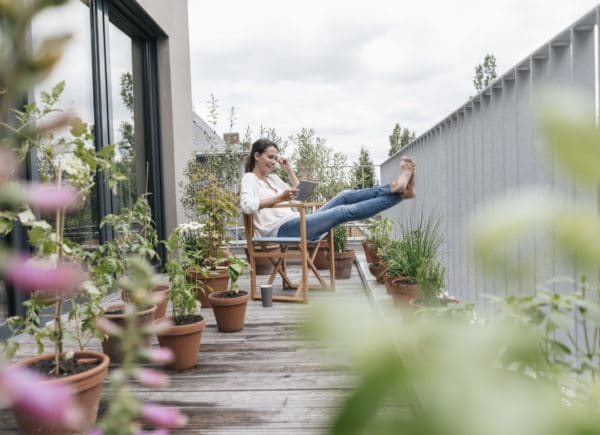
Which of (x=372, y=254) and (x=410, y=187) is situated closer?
(x=410, y=187)

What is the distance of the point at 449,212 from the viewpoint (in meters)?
3.07

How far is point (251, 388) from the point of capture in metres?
2.05

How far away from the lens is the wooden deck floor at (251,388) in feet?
5.72

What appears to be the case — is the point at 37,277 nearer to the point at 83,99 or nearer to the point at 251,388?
the point at 251,388

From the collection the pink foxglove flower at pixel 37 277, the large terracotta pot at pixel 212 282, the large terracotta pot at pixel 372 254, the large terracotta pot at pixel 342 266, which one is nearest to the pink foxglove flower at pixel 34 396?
the pink foxglove flower at pixel 37 277

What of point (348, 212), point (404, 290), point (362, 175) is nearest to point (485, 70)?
point (362, 175)

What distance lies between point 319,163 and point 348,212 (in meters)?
2.94

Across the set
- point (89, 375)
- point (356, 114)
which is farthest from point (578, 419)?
point (356, 114)

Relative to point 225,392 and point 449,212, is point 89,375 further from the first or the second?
point 449,212

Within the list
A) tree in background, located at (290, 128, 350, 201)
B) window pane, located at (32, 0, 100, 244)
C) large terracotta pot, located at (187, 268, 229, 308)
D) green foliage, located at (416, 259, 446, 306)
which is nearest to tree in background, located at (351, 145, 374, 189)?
tree in background, located at (290, 128, 350, 201)

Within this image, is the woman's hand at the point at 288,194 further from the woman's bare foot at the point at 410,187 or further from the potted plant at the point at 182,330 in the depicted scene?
the potted plant at the point at 182,330

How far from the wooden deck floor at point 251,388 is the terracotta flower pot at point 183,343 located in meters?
0.05

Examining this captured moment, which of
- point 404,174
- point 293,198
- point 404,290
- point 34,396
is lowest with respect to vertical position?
point 404,290

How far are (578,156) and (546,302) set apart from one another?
0.87 meters
